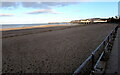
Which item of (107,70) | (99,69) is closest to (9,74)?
(99,69)

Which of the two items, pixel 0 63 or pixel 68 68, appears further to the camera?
pixel 0 63

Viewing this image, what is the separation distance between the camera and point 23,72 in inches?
171

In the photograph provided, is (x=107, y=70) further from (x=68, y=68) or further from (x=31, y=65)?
(x=31, y=65)

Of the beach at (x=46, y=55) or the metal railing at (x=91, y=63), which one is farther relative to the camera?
the beach at (x=46, y=55)

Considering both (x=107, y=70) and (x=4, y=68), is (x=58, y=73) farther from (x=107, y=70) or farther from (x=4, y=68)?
(x=4, y=68)

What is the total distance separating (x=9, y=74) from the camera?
4.26 meters

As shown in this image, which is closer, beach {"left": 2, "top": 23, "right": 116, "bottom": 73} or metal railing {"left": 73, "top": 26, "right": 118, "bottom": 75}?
metal railing {"left": 73, "top": 26, "right": 118, "bottom": 75}

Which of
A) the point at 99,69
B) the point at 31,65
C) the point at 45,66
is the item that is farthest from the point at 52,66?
the point at 99,69

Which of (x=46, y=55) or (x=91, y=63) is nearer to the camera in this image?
(x=91, y=63)

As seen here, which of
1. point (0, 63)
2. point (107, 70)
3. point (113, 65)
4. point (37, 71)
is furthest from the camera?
point (0, 63)

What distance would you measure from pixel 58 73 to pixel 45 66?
95 cm

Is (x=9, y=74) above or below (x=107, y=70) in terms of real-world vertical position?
below

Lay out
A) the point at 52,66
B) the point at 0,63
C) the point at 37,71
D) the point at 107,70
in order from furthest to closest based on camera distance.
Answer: the point at 0,63, the point at 52,66, the point at 37,71, the point at 107,70

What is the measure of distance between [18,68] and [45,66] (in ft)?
4.17
